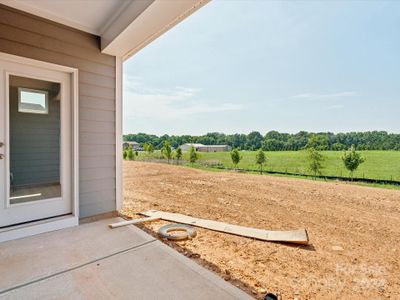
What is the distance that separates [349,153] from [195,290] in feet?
31.5

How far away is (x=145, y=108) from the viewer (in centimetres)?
1778

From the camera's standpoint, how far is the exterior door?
2.24 meters

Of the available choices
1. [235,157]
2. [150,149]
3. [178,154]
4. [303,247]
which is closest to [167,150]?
[178,154]

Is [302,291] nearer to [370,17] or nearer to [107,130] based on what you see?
[107,130]

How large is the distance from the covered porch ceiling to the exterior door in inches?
25.2

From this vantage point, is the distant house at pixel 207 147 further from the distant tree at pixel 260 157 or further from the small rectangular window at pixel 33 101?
the small rectangular window at pixel 33 101

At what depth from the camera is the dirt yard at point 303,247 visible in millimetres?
1686

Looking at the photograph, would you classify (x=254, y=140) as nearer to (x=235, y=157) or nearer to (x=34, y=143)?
(x=235, y=157)

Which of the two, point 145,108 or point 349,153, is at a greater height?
point 145,108

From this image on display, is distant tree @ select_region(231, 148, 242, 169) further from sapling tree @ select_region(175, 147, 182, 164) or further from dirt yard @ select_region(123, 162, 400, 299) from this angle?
dirt yard @ select_region(123, 162, 400, 299)

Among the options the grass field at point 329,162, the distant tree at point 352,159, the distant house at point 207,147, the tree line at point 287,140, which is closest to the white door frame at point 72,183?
the tree line at point 287,140

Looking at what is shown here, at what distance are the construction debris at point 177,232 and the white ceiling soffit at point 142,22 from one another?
232 centimetres

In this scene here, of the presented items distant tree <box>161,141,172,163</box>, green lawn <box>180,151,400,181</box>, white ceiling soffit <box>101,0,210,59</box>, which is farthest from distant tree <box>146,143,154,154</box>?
white ceiling soffit <box>101,0,210,59</box>

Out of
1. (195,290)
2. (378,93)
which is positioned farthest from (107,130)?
(378,93)
